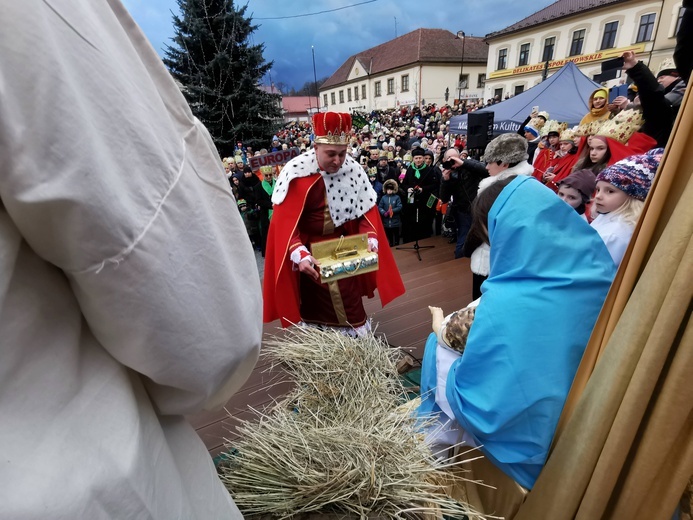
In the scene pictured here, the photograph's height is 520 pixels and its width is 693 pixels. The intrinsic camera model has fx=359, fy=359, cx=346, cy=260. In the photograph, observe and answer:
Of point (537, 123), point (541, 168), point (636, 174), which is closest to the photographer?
point (636, 174)

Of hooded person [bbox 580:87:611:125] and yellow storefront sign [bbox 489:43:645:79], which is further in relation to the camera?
yellow storefront sign [bbox 489:43:645:79]

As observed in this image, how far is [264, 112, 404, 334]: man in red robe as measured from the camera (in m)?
2.48

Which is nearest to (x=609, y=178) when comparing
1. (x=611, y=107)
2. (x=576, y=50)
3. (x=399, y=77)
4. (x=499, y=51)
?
(x=611, y=107)

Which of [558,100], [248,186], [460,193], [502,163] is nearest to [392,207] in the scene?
[460,193]

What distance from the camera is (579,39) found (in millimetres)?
24625

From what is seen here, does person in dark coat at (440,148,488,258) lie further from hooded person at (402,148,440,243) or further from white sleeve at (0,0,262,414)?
white sleeve at (0,0,262,414)

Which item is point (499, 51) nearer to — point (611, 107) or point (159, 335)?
point (611, 107)

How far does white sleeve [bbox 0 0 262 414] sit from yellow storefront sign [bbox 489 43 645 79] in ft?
87.7

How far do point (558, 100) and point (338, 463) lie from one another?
32.8 ft

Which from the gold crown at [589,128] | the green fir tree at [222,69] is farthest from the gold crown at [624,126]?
the green fir tree at [222,69]

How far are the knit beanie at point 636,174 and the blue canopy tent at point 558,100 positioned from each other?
6623 mm

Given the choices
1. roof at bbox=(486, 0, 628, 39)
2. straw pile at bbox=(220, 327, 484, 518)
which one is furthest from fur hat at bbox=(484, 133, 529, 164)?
roof at bbox=(486, 0, 628, 39)

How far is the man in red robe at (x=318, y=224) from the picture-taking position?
248 cm

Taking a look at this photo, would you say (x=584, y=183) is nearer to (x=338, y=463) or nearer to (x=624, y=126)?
(x=624, y=126)
